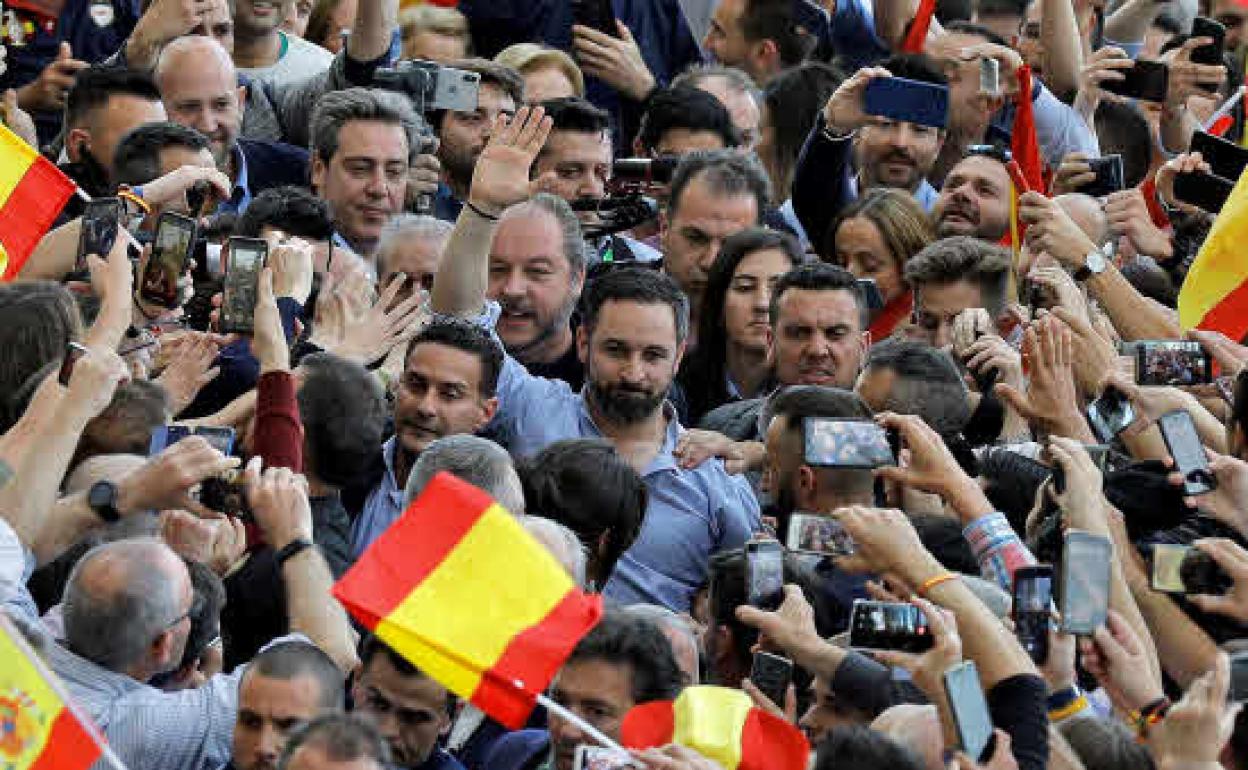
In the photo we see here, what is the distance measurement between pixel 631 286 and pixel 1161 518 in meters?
2.17

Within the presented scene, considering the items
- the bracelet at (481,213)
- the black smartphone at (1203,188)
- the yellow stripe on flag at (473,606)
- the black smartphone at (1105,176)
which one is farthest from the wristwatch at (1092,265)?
the yellow stripe on flag at (473,606)

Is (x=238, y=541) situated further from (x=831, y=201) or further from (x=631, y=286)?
(x=831, y=201)

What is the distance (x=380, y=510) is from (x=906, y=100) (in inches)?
131

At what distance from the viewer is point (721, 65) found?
13703mm

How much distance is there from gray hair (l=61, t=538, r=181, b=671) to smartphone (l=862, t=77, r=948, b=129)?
4810 mm

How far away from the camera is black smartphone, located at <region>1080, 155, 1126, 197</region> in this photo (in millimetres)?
12172

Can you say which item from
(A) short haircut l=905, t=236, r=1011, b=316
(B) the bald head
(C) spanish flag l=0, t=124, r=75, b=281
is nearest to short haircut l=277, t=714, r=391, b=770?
(C) spanish flag l=0, t=124, r=75, b=281

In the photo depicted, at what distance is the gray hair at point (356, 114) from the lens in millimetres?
11594

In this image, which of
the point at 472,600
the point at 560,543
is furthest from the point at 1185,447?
the point at 472,600

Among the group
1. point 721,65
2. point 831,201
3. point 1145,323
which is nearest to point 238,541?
point 1145,323

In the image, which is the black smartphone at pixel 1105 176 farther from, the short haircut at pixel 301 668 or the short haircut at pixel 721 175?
the short haircut at pixel 301 668

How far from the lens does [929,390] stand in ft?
31.8

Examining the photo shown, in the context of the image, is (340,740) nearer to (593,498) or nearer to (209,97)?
(593,498)

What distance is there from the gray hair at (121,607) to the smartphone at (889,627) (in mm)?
1690
